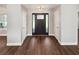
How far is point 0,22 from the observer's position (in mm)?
9039

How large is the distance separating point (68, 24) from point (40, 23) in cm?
392

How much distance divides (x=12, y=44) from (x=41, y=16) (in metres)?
4.23

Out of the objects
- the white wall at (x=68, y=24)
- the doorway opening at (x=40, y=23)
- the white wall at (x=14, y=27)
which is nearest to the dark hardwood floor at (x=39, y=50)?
the white wall at (x=14, y=27)

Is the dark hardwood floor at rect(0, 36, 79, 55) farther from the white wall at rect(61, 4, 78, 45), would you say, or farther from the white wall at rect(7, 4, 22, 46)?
the white wall at rect(61, 4, 78, 45)

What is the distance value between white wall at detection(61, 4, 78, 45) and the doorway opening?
3601mm

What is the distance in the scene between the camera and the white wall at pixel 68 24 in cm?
547

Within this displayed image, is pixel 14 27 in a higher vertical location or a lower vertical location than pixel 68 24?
lower

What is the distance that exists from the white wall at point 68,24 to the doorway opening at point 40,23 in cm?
360

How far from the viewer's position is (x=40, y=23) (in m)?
9.30

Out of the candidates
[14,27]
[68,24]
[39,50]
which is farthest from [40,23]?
[39,50]

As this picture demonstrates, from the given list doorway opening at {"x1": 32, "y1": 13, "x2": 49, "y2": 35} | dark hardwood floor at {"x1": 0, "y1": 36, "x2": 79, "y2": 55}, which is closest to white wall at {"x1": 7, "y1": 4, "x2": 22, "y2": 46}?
dark hardwood floor at {"x1": 0, "y1": 36, "x2": 79, "y2": 55}

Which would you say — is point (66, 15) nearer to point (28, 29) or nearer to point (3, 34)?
point (28, 29)

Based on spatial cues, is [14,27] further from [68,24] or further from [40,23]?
[40,23]
